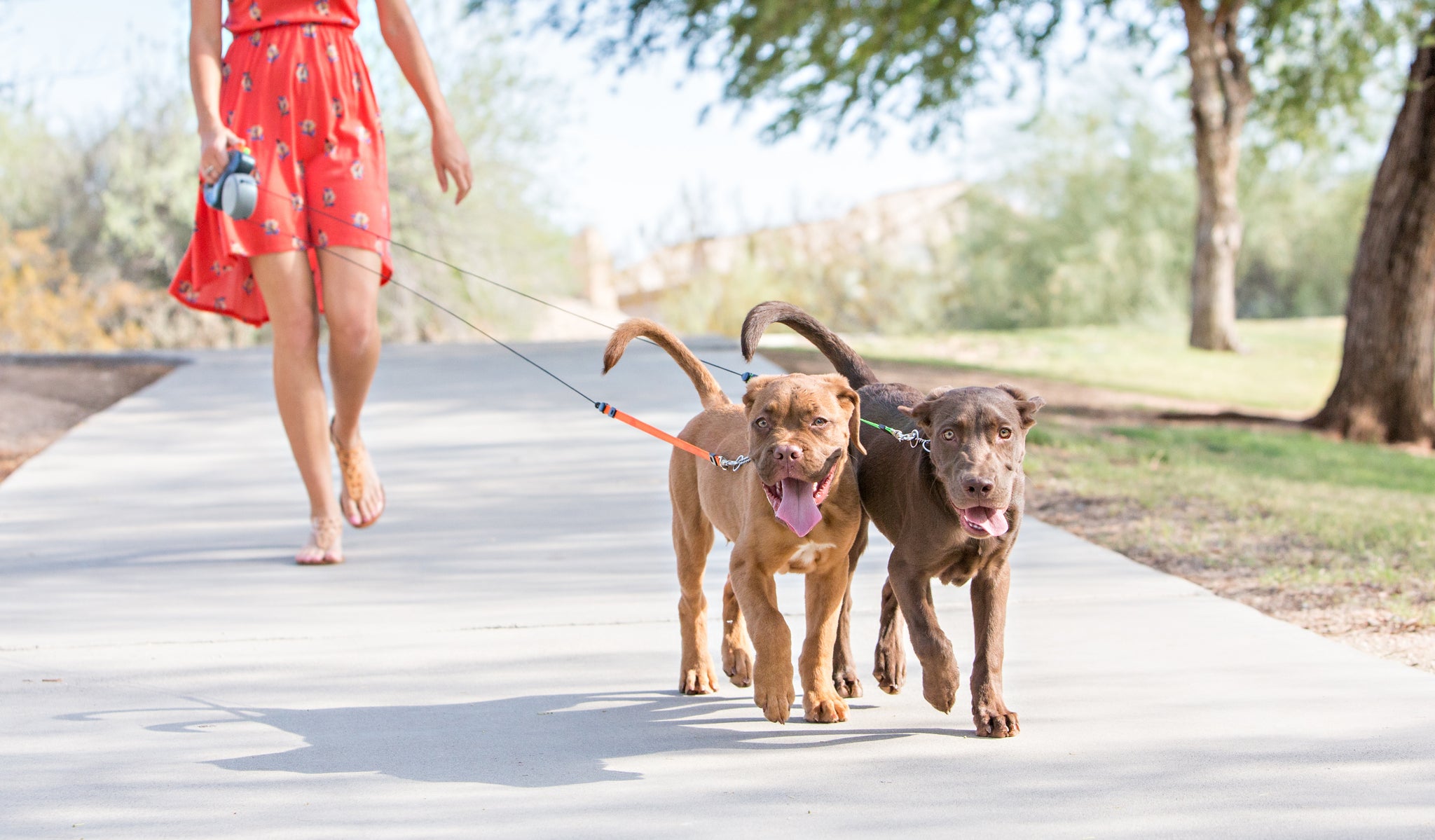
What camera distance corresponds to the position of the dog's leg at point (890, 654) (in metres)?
3.50

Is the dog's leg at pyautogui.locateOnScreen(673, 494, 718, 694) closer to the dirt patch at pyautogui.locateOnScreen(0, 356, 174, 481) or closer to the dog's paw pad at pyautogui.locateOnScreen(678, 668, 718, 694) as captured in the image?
the dog's paw pad at pyautogui.locateOnScreen(678, 668, 718, 694)

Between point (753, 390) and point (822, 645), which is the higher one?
point (753, 390)

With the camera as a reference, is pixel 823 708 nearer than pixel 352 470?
Yes

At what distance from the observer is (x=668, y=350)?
12.3 ft

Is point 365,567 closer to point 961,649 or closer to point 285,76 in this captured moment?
point 285,76

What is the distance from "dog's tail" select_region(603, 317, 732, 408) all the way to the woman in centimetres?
147

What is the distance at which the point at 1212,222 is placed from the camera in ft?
56.1

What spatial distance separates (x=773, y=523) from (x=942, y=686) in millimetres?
539

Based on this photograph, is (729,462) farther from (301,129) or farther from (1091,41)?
(1091,41)

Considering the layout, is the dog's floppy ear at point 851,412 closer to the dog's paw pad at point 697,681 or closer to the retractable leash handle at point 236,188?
the dog's paw pad at point 697,681

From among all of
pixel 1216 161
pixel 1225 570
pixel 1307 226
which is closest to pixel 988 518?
pixel 1225 570

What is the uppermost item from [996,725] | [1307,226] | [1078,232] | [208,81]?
[1307,226]

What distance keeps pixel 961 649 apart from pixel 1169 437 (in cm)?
562

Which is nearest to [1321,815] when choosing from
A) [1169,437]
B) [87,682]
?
[87,682]
